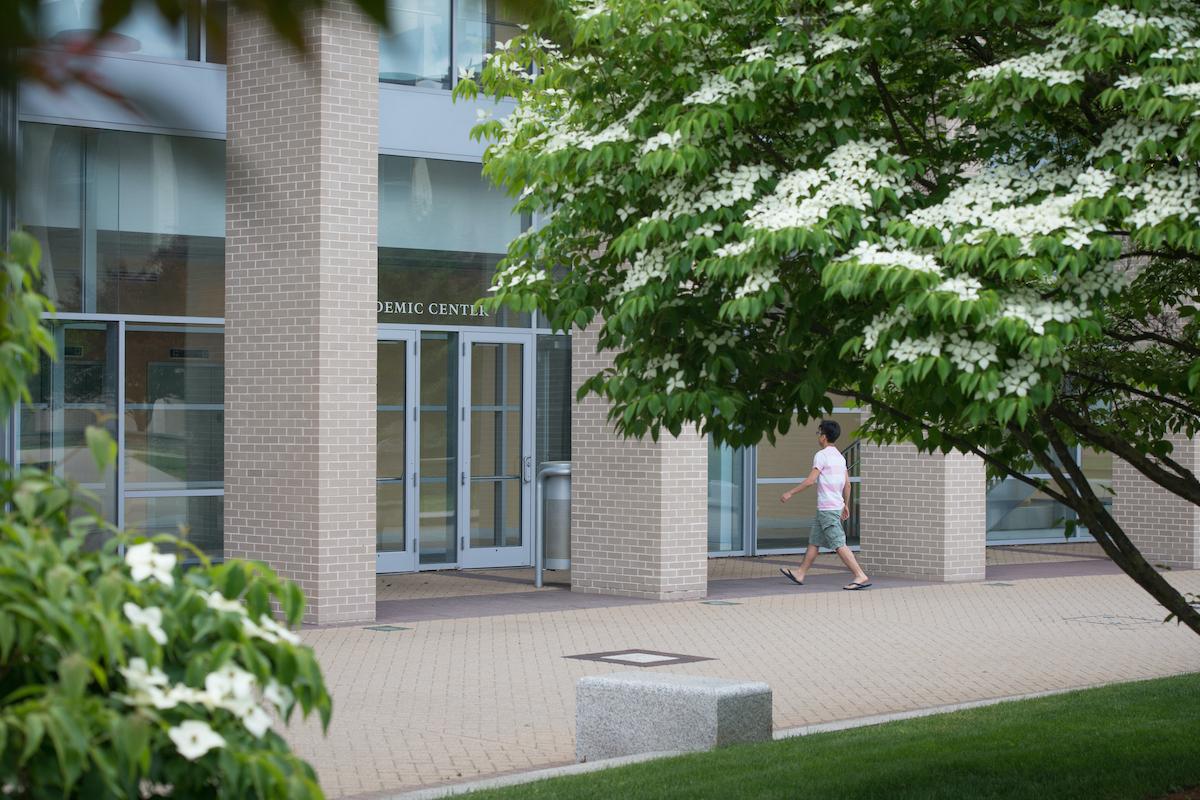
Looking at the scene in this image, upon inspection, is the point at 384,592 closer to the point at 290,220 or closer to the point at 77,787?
the point at 77,787

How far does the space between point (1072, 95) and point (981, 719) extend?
484 centimetres

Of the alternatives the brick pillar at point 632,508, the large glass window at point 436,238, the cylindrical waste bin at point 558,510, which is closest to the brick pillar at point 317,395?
the brick pillar at point 632,508

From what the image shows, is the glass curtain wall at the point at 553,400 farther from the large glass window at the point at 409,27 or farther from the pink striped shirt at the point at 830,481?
the large glass window at the point at 409,27

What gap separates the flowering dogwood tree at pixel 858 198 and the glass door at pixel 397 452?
412 inches

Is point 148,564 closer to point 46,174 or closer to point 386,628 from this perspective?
point 46,174

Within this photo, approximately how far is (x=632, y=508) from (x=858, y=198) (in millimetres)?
10513

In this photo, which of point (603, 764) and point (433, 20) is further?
point (603, 764)

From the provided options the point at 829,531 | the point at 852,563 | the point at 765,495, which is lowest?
the point at 852,563

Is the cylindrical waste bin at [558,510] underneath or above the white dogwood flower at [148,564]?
underneath

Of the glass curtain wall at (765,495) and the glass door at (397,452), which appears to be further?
the glass curtain wall at (765,495)

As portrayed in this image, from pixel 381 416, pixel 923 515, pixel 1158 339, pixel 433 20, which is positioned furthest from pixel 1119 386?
pixel 923 515

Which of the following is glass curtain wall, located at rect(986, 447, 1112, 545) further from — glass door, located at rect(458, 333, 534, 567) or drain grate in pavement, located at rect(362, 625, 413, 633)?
drain grate in pavement, located at rect(362, 625, 413, 633)

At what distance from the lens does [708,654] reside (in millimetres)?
12211

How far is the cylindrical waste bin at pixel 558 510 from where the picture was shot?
1686 centimetres
